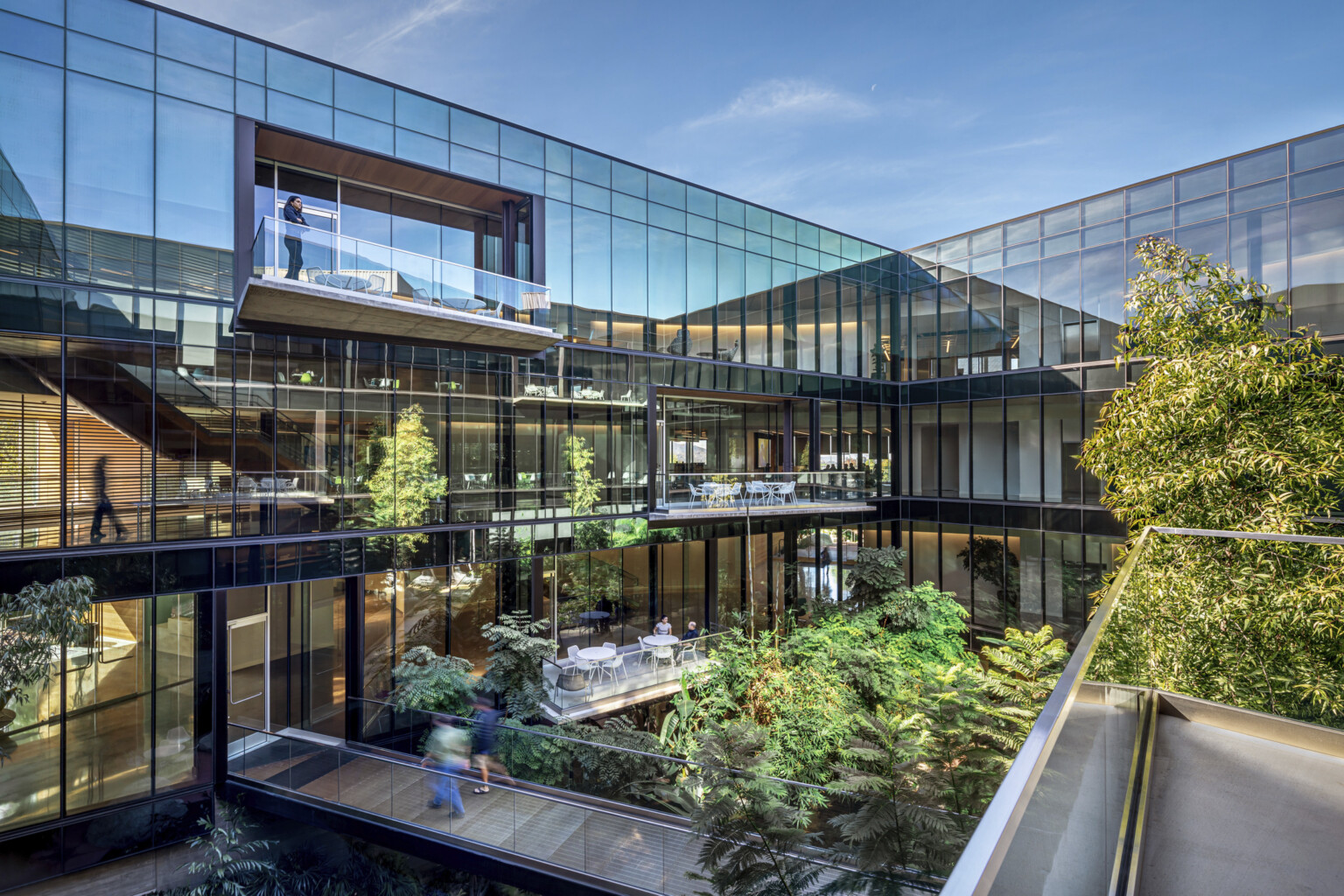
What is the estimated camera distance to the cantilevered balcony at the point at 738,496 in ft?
59.9

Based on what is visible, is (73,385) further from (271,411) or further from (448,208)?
(448,208)

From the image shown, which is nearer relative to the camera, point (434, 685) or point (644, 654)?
point (434, 685)

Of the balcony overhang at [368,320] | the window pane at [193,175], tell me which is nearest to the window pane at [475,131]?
the window pane at [193,175]

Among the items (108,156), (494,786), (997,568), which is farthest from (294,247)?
(997,568)

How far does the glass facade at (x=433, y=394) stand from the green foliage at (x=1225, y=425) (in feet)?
39.1

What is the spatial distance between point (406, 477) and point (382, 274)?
16.4ft

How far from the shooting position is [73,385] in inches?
442

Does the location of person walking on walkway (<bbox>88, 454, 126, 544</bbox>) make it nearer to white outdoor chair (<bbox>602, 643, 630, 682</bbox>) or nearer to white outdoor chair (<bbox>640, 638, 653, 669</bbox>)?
white outdoor chair (<bbox>602, 643, 630, 682</bbox>)

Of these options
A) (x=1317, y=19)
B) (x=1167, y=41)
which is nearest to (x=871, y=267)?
(x=1167, y=41)

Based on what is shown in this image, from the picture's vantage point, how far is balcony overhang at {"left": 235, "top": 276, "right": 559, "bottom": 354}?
37.1 ft

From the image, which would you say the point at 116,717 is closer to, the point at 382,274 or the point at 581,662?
the point at 581,662

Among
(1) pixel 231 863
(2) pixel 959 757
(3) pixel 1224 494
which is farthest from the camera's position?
(1) pixel 231 863

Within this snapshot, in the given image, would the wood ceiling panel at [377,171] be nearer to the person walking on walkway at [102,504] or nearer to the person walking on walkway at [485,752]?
the person walking on walkway at [102,504]

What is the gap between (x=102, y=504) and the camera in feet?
37.2
